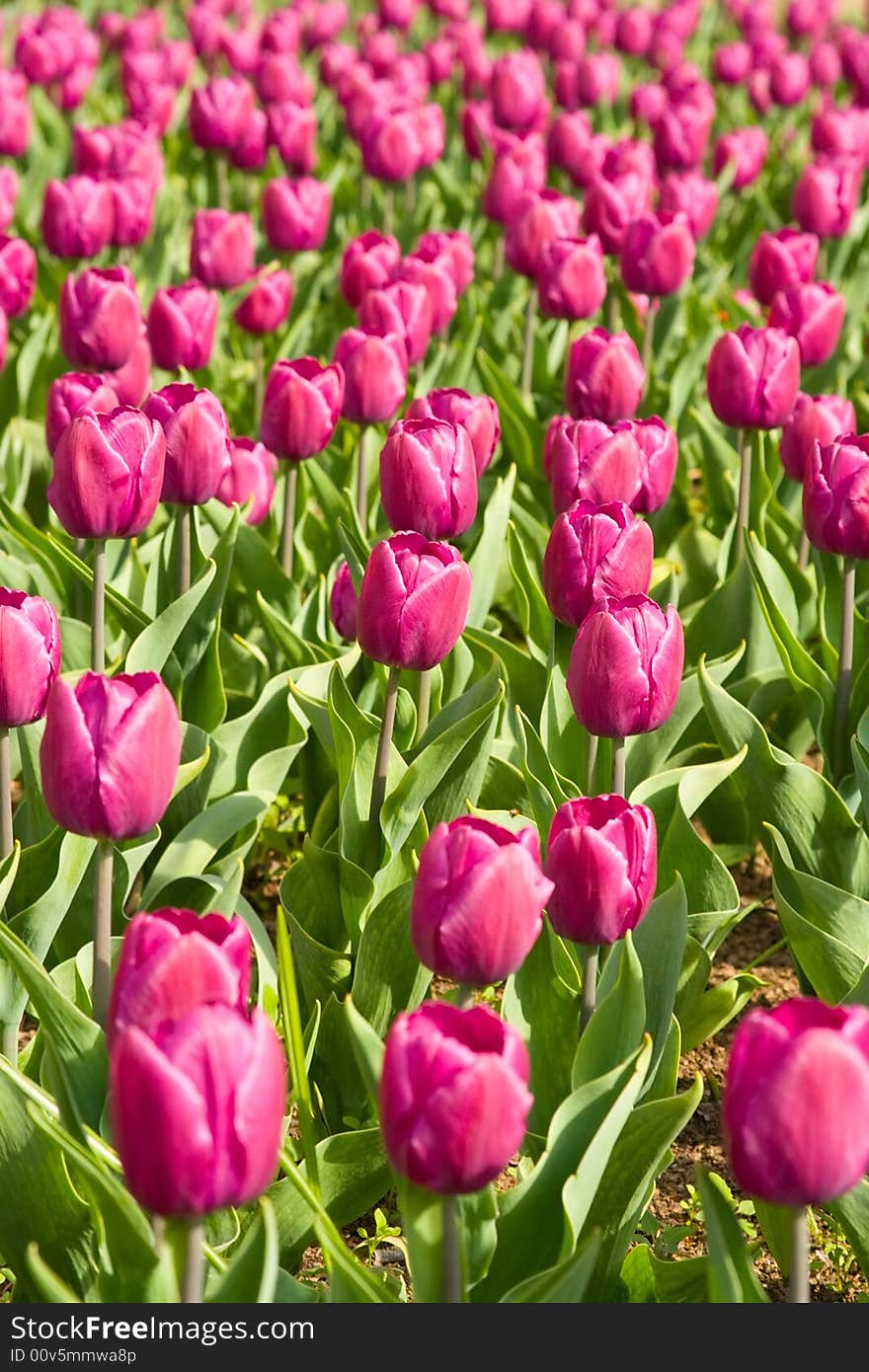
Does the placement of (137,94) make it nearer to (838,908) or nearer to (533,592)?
(533,592)

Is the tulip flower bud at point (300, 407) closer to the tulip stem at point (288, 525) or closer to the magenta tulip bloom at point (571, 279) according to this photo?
the tulip stem at point (288, 525)

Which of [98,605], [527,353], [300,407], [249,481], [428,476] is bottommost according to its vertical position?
[527,353]

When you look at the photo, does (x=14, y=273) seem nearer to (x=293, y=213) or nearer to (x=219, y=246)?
(x=219, y=246)

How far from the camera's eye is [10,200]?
4762 millimetres

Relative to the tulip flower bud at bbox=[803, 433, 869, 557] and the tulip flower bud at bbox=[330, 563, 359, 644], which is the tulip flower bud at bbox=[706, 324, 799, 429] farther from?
the tulip flower bud at bbox=[330, 563, 359, 644]

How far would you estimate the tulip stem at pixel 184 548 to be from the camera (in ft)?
9.41

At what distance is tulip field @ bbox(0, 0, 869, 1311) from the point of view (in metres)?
1.54

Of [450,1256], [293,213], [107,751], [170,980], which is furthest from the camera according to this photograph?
[293,213]

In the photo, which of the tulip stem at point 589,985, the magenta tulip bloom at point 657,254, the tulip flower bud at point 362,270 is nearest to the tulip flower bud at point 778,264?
the magenta tulip bloom at point 657,254

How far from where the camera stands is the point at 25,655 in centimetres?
210

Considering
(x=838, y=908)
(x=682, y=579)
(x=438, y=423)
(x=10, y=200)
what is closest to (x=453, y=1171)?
(x=838, y=908)

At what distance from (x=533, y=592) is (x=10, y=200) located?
2.44 meters

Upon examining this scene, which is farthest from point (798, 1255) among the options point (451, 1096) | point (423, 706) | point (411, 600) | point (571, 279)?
point (571, 279)

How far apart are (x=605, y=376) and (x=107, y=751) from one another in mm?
1720
